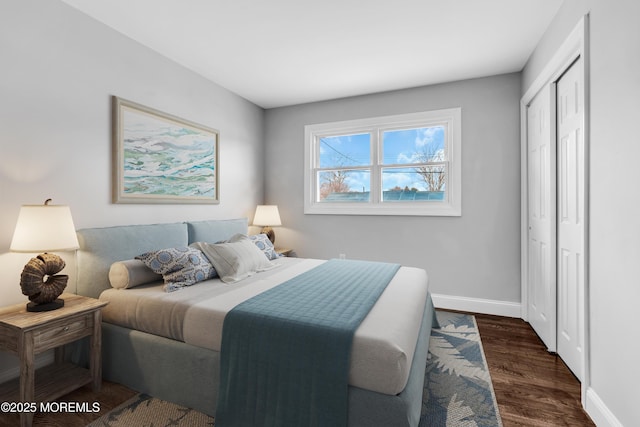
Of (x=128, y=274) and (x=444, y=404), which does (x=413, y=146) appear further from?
(x=128, y=274)

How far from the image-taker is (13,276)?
2.03m

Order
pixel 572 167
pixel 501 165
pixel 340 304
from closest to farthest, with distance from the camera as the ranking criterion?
pixel 340 304
pixel 572 167
pixel 501 165

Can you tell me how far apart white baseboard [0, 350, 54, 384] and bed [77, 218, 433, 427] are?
45 centimetres

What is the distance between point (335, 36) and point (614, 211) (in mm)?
2294

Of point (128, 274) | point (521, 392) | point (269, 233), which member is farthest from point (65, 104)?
point (521, 392)

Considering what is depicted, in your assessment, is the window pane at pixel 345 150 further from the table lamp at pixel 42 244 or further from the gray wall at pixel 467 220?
the table lamp at pixel 42 244

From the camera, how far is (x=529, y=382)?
84.5 inches

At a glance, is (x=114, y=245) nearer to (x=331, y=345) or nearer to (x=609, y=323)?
(x=331, y=345)

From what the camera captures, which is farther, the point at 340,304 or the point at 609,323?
the point at 340,304

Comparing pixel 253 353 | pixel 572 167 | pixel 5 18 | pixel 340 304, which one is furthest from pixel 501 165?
pixel 5 18

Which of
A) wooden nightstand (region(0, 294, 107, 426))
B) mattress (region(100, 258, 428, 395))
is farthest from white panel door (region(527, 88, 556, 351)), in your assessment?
wooden nightstand (region(0, 294, 107, 426))

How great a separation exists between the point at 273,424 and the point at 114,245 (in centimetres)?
182

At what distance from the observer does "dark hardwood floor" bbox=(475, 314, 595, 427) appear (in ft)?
5.91

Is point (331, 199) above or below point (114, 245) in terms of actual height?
above
